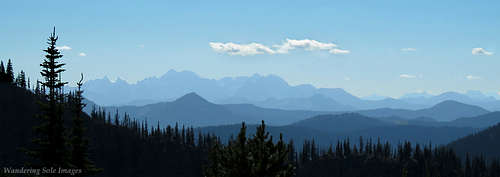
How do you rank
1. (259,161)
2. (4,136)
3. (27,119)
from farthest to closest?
(27,119) → (4,136) → (259,161)

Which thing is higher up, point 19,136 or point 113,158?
point 19,136

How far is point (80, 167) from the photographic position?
3581 centimetres

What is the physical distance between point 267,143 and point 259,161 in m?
1.28

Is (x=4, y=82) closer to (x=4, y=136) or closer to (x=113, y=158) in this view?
(x=4, y=136)

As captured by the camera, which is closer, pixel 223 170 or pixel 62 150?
pixel 223 170

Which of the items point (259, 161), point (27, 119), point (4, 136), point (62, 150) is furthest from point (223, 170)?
point (27, 119)

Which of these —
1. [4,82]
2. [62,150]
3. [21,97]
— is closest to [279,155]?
[62,150]

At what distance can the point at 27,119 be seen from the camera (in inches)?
6939

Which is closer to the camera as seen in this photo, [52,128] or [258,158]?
[258,158]

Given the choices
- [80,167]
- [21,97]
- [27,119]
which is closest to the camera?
[80,167]

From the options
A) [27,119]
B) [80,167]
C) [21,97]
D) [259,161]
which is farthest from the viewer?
[21,97]

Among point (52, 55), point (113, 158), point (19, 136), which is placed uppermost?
point (52, 55)

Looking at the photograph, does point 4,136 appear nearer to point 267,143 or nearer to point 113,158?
point 113,158

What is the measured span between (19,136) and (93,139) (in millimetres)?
33515
